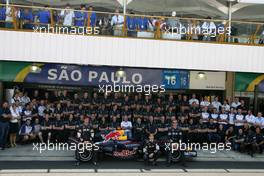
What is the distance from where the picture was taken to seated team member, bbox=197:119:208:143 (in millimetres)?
17531

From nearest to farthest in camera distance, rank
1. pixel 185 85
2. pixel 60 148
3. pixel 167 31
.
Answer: pixel 60 148 → pixel 167 31 → pixel 185 85

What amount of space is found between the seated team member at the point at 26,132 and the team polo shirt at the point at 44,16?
4.25 m

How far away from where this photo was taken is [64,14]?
17031 mm

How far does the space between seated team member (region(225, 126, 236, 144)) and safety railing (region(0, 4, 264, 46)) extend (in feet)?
12.9

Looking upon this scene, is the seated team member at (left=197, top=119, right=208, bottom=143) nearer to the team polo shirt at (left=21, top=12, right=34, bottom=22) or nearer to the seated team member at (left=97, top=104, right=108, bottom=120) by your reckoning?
the seated team member at (left=97, top=104, right=108, bottom=120)

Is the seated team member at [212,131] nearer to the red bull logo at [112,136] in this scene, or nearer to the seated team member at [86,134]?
the red bull logo at [112,136]

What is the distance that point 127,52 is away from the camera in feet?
57.3

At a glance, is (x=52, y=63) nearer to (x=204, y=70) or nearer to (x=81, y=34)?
(x=81, y=34)

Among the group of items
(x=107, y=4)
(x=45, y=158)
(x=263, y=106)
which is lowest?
(x=45, y=158)

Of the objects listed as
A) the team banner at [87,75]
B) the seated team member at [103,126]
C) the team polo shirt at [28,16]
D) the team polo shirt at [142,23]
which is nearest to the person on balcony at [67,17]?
the team polo shirt at [28,16]

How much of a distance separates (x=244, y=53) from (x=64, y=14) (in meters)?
8.15

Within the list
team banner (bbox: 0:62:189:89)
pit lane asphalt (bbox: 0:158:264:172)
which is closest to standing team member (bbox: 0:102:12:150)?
pit lane asphalt (bbox: 0:158:264:172)

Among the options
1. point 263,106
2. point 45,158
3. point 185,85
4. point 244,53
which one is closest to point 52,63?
point 45,158

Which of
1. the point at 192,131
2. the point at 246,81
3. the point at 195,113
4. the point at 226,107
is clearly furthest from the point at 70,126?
the point at 246,81
